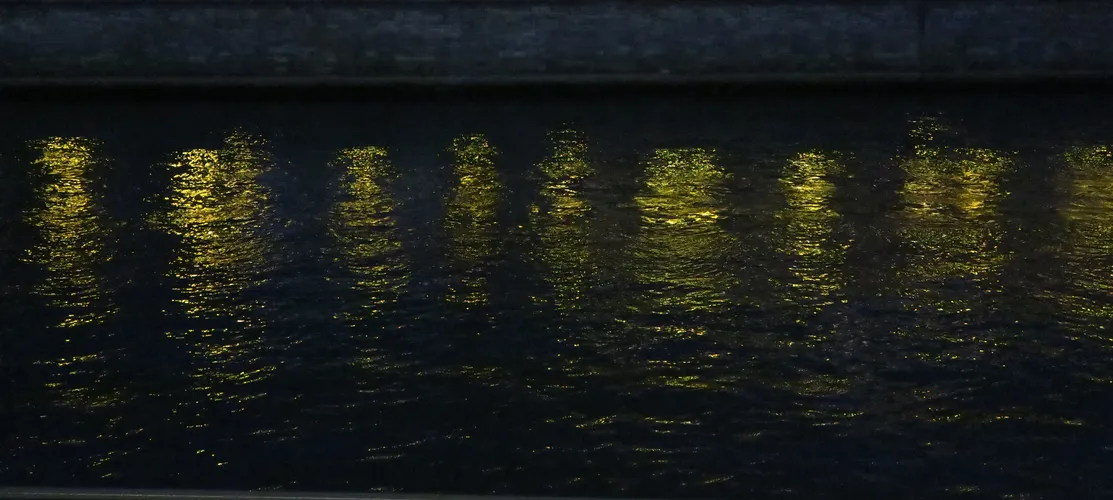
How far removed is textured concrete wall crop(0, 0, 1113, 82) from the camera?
2166 cm

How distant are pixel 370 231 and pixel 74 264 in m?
2.59

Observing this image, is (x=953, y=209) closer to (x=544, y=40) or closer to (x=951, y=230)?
(x=951, y=230)

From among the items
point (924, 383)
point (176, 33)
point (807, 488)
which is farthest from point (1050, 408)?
point (176, 33)

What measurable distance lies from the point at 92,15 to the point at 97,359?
16.1 meters

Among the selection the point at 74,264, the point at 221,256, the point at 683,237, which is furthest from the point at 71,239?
the point at 683,237

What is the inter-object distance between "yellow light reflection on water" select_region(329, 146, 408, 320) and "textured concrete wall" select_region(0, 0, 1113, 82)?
23.6ft

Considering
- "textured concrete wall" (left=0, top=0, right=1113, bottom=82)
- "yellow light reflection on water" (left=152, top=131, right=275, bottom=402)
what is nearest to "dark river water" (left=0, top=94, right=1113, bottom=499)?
"yellow light reflection on water" (left=152, top=131, right=275, bottom=402)

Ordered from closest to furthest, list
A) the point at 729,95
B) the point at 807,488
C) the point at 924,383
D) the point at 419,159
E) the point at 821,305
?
the point at 807,488, the point at 924,383, the point at 821,305, the point at 419,159, the point at 729,95

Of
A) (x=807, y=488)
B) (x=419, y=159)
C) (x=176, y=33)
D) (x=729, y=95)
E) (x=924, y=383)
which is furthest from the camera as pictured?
(x=176, y=33)

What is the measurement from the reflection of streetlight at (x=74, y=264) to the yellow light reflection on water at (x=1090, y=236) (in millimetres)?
6688

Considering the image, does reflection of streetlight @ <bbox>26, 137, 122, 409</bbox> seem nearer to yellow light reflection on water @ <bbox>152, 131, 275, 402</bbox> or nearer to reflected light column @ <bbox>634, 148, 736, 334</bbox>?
yellow light reflection on water @ <bbox>152, 131, 275, 402</bbox>

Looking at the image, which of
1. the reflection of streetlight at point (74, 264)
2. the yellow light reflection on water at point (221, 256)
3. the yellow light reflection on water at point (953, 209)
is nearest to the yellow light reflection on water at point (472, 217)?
the yellow light reflection on water at point (221, 256)

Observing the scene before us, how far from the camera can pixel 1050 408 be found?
700cm

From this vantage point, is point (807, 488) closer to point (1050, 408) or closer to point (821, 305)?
point (1050, 408)
